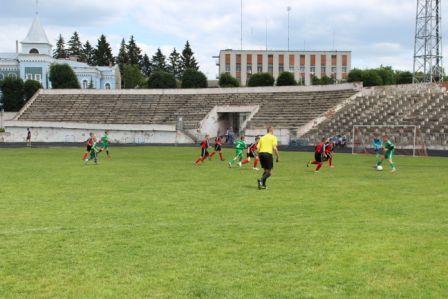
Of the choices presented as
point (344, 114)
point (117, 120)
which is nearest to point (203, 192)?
point (344, 114)

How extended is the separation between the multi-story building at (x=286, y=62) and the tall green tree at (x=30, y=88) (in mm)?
62787

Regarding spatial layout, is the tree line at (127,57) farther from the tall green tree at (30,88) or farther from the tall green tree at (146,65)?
the tall green tree at (30,88)

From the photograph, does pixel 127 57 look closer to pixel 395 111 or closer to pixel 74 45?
pixel 74 45

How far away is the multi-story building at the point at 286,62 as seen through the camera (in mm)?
141125

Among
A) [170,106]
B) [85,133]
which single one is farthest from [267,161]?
[170,106]

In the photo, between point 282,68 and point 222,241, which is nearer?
point 222,241

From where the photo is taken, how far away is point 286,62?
465 feet

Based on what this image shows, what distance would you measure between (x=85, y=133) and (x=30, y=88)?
71.4 feet

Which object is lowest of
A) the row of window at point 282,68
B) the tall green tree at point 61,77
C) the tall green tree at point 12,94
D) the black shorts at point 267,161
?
the black shorts at point 267,161

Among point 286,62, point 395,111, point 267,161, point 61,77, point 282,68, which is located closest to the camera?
point 267,161

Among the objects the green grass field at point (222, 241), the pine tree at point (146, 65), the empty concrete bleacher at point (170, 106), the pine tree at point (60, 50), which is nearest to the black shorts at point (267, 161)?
the green grass field at point (222, 241)

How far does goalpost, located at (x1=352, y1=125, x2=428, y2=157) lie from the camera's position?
148ft

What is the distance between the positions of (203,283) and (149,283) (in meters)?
0.72

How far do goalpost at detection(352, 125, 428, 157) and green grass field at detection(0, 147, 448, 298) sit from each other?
1078 inches
